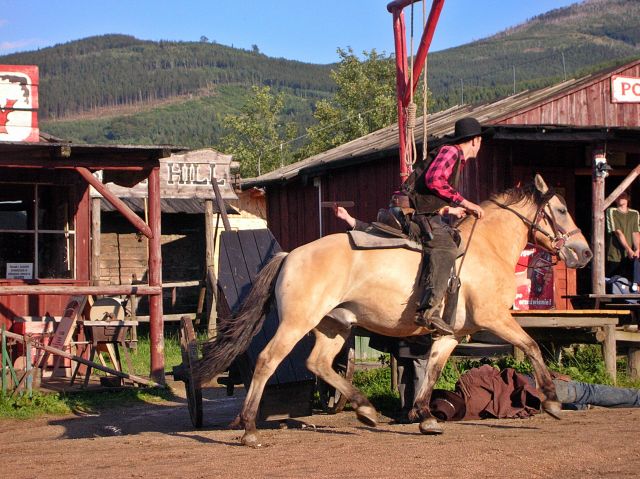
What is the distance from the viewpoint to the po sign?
19.0m

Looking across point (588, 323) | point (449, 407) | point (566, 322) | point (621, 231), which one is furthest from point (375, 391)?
point (621, 231)

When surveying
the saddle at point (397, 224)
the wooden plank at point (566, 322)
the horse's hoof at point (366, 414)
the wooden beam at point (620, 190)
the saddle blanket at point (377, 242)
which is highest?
the wooden beam at point (620, 190)

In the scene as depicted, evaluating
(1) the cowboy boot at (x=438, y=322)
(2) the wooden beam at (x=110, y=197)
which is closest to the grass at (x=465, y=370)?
(1) the cowboy boot at (x=438, y=322)

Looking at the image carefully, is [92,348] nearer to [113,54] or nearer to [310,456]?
[310,456]

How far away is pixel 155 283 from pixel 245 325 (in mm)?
5100

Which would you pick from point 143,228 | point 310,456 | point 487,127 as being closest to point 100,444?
point 310,456

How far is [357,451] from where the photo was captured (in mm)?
7996

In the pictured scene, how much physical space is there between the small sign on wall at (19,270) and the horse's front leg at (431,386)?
9.12 metres

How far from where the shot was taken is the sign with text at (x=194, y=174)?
18688 mm

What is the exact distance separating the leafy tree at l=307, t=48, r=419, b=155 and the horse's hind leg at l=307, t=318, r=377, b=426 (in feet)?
99.3

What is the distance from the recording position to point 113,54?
158 m

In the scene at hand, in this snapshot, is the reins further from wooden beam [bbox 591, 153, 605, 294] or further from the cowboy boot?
wooden beam [bbox 591, 153, 605, 294]

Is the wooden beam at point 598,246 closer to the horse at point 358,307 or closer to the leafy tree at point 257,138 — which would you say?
the horse at point 358,307

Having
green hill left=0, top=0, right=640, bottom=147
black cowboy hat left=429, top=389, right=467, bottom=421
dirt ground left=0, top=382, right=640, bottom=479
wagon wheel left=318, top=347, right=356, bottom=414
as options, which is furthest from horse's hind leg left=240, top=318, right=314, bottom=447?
green hill left=0, top=0, right=640, bottom=147
